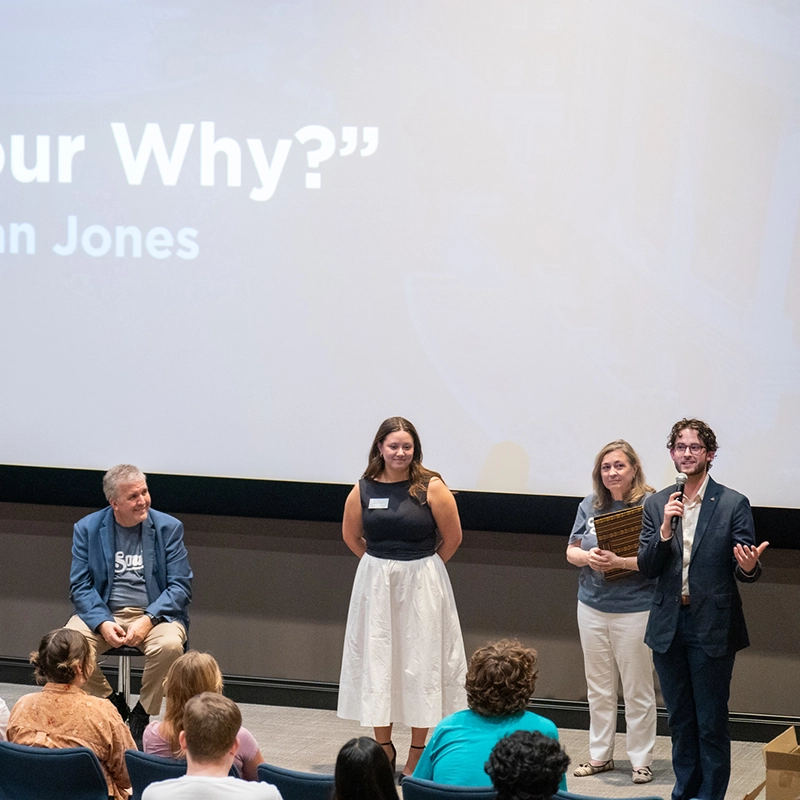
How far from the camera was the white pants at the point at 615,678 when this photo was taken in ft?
14.7

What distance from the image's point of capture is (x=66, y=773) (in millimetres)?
2988

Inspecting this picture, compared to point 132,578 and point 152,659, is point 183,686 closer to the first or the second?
point 152,659

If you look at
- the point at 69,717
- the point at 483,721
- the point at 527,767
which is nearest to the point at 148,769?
the point at 69,717

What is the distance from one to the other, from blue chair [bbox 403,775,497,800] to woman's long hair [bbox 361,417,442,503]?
1701 millimetres

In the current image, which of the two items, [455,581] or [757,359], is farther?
[455,581]

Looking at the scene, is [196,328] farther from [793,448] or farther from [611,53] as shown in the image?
[793,448]

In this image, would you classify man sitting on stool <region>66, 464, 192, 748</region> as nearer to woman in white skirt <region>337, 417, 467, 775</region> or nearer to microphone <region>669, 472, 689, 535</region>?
woman in white skirt <region>337, 417, 467, 775</region>

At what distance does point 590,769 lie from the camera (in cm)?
456

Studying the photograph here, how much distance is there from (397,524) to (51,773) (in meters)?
1.72

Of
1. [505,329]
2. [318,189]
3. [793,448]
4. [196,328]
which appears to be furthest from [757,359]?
[196,328]

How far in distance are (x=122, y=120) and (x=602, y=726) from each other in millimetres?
3469

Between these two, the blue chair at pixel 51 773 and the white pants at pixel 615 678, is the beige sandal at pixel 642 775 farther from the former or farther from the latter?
the blue chair at pixel 51 773

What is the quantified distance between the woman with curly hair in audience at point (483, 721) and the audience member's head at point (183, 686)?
62 cm

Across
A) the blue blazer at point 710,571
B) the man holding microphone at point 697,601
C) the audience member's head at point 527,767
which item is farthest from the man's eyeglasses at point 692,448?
the audience member's head at point 527,767
